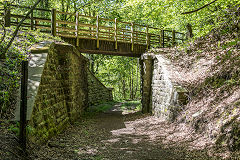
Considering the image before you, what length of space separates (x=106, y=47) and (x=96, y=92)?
19.7ft

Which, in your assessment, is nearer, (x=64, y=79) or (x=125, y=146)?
(x=125, y=146)

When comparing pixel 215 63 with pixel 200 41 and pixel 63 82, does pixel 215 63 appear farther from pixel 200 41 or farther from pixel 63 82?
pixel 63 82

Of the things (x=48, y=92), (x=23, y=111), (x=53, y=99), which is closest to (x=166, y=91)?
(x=53, y=99)

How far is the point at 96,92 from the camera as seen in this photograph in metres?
16.3

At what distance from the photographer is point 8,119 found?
4.01m

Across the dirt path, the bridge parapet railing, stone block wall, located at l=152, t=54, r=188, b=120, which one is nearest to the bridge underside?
the bridge parapet railing

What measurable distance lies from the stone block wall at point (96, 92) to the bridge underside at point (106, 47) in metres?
3.96

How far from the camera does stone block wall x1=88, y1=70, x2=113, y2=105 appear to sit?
1501 centimetres

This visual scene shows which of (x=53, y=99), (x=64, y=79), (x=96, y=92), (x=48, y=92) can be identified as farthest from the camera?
(x=96, y=92)

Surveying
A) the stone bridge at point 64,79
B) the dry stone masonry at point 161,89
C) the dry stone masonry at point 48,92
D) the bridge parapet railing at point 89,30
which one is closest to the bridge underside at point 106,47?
the stone bridge at point 64,79

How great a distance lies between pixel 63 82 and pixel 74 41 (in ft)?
11.5

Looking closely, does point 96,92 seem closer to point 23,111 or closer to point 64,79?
point 64,79

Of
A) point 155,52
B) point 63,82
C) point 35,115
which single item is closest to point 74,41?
point 63,82

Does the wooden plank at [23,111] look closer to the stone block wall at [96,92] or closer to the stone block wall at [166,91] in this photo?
the stone block wall at [166,91]
